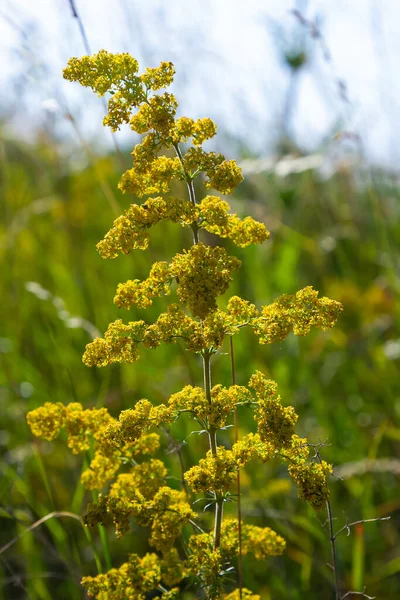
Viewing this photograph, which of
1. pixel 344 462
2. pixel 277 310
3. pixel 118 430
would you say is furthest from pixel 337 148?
pixel 118 430

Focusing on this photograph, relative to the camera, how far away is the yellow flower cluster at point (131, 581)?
1.95m

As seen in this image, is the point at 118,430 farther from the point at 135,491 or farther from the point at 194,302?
the point at 194,302

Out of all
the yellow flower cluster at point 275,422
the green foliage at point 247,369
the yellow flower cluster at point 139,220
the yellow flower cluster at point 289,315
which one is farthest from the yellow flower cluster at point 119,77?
the green foliage at point 247,369

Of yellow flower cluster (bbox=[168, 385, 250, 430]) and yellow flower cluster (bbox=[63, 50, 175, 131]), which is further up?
yellow flower cluster (bbox=[63, 50, 175, 131])

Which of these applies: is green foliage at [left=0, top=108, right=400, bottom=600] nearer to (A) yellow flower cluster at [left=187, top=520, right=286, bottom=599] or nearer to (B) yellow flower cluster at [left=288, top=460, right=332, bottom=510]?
(A) yellow flower cluster at [left=187, top=520, right=286, bottom=599]

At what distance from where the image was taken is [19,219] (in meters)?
5.71

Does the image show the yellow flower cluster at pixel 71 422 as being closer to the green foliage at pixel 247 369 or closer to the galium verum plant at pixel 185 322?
the galium verum plant at pixel 185 322

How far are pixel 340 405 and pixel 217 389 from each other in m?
2.37

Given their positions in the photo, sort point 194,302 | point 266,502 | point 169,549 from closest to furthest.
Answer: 1. point 194,302
2. point 169,549
3. point 266,502

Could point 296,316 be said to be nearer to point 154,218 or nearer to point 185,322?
point 185,322

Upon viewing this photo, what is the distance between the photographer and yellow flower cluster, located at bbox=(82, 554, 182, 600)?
6.38ft

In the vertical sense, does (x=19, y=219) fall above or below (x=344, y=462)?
above

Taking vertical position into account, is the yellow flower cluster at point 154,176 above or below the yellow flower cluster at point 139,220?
above

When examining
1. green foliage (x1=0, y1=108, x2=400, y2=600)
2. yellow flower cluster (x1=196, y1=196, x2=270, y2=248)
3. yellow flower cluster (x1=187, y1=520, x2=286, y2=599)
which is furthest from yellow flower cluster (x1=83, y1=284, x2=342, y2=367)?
green foliage (x1=0, y1=108, x2=400, y2=600)
